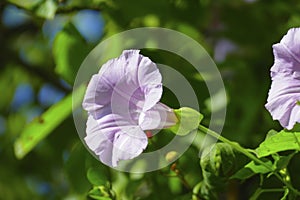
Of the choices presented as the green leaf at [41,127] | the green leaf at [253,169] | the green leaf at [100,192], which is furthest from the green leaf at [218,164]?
the green leaf at [41,127]

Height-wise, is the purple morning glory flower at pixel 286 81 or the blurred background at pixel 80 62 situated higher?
the purple morning glory flower at pixel 286 81

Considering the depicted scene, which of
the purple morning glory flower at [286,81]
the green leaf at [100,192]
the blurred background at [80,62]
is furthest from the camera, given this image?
the blurred background at [80,62]

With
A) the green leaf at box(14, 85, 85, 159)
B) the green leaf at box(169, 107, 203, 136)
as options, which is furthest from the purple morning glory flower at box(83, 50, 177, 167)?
the green leaf at box(14, 85, 85, 159)

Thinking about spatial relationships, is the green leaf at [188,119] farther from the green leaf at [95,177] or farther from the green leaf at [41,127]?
the green leaf at [41,127]

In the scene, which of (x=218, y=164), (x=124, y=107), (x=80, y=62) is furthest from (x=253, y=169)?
(x=80, y=62)

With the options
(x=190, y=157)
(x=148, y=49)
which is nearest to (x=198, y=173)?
(x=190, y=157)

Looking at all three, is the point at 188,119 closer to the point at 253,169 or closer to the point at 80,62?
the point at 253,169
